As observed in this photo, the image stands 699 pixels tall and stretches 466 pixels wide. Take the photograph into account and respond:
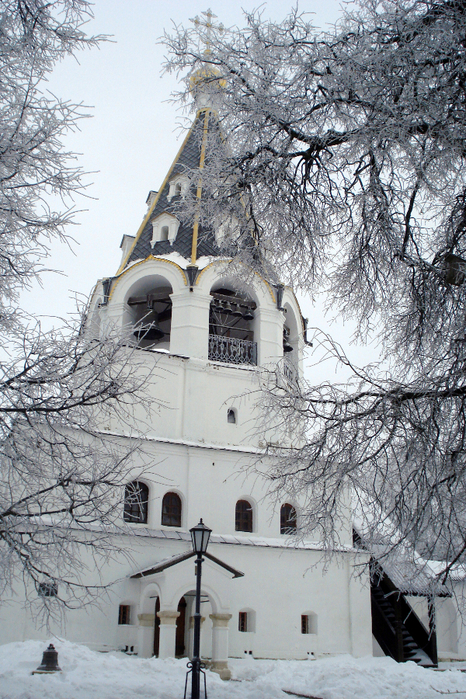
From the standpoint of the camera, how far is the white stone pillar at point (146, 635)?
40.9 ft

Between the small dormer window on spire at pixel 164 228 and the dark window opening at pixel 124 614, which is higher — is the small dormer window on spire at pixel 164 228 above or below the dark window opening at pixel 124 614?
above

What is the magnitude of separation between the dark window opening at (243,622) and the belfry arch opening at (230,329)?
5.82 m

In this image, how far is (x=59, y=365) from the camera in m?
5.19

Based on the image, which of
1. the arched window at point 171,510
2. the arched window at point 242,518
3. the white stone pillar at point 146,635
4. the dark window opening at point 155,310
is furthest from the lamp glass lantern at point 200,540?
the dark window opening at point 155,310

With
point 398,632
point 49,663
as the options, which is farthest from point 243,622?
point 49,663

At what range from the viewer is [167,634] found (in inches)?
480

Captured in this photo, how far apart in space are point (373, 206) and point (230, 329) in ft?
35.0

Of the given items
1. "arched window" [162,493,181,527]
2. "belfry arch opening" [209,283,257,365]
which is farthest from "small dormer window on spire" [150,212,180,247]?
"arched window" [162,493,181,527]

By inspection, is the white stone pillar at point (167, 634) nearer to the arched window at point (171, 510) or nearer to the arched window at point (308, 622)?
the arched window at point (171, 510)

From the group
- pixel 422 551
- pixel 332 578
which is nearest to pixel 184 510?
pixel 332 578

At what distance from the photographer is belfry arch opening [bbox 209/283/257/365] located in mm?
15797

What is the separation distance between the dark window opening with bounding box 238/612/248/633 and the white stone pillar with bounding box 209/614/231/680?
46.7 inches

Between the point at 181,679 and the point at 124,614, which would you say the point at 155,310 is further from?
the point at 181,679

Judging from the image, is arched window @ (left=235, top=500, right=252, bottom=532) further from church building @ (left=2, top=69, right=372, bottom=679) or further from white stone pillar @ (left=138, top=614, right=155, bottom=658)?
white stone pillar @ (left=138, top=614, right=155, bottom=658)
